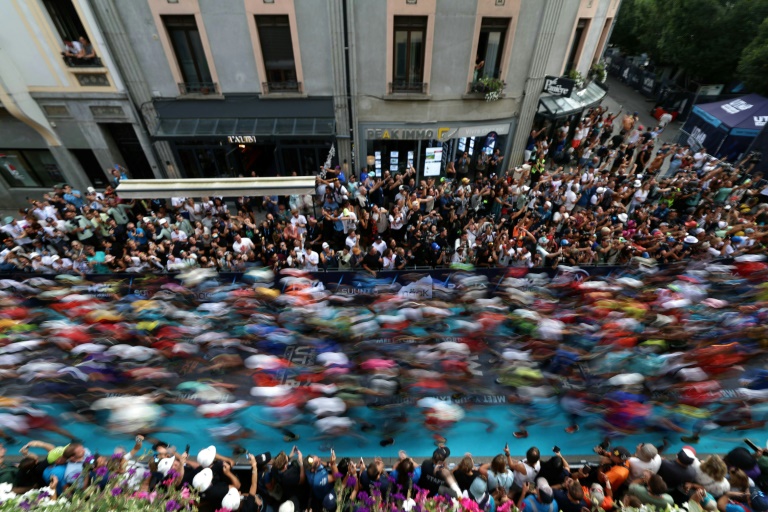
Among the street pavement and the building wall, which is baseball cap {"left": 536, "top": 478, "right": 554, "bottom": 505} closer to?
the building wall

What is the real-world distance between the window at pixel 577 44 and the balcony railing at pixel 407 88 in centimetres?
623

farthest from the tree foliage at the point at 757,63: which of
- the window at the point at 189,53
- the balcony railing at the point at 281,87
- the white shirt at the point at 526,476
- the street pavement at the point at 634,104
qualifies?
the window at the point at 189,53

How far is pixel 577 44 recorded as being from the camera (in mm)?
15086

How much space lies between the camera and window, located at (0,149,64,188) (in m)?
14.5

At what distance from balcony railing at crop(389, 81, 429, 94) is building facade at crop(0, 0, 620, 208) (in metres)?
0.08

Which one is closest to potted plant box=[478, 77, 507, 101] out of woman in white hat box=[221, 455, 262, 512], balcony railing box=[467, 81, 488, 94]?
balcony railing box=[467, 81, 488, 94]

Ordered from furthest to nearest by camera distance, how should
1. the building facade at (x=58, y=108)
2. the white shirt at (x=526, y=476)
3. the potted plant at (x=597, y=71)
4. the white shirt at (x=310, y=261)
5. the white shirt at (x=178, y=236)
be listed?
the potted plant at (x=597, y=71) → the building facade at (x=58, y=108) → the white shirt at (x=178, y=236) → the white shirt at (x=310, y=261) → the white shirt at (x=526, y=476)

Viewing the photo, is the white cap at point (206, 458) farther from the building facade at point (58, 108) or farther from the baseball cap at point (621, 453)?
the building facade at point (58, 108)

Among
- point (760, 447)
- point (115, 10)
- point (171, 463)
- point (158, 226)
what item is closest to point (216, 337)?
point (171, 463)

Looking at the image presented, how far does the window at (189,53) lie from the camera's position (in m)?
12.4

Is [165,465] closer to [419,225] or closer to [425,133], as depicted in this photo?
[419,225]

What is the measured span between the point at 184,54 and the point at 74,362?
1050 cm

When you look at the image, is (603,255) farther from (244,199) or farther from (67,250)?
(67,250)

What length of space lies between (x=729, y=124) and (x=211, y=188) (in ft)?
67.8
